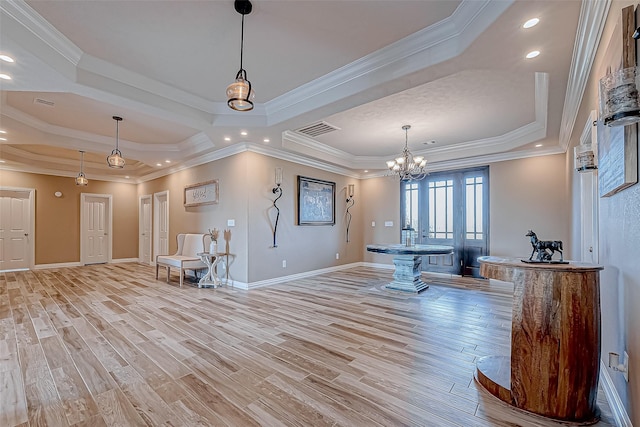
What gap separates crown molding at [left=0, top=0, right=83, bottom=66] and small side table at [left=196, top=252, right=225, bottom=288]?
10.8 ft

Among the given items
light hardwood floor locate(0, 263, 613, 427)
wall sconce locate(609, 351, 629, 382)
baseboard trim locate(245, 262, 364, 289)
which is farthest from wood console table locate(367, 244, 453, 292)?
wall sconce locate(609, 351, 629, 382)

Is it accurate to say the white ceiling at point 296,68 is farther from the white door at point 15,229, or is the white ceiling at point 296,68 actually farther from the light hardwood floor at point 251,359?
the white door at point 15,229

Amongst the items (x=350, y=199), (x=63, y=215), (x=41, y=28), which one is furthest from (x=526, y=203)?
(x=63, y=215)

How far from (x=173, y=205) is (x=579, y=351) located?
293 inches

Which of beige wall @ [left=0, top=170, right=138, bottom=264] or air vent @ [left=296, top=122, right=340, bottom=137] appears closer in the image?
air vent @ [left=296, top=122, right=340, bottom=137]

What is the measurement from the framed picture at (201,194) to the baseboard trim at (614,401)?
561 centimetres

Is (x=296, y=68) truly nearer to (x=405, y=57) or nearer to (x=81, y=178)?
(x=405, y=57)

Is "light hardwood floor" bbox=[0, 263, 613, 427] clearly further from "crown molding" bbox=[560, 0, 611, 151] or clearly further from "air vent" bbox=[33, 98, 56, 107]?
"air vent" bbox=[33, 98, 56, 107]

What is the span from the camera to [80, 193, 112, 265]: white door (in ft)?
25.8

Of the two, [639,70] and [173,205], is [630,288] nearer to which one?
[639,70]

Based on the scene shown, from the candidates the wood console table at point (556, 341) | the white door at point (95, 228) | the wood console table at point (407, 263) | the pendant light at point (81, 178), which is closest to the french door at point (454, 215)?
the wood console table at point (407, 263)

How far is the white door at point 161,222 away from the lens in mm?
7268

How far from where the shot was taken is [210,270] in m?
5.23

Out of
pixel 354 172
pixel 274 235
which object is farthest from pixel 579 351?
pixel 354 172
